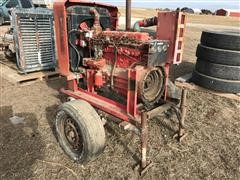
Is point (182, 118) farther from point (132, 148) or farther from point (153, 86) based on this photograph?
point (132, 148)

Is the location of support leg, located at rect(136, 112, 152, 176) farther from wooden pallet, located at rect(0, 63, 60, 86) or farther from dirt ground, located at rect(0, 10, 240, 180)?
wooden pallet, located at rect(0, 63, 60, 86)

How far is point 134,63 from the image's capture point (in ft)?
10.2

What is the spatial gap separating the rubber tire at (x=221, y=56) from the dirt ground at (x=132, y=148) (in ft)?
2.46

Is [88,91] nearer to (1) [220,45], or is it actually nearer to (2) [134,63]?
(2) [134,63]

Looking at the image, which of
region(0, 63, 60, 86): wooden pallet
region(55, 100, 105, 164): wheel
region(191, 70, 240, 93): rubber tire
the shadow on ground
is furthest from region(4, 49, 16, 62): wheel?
region(191, 70, 240, 93): rubber tire

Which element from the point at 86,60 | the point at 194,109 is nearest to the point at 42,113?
the point at 86,60

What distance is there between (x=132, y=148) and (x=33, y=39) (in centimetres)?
384

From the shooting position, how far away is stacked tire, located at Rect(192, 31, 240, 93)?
4324 mm

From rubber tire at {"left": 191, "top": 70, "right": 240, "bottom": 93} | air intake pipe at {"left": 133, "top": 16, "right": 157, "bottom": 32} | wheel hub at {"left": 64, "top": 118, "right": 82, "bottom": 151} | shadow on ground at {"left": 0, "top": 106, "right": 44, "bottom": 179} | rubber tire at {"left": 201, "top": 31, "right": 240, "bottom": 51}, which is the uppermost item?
air intake pipe at {"left": 133, "top": 16, "right": 157, "bottom": 32}

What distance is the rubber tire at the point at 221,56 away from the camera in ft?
14.1

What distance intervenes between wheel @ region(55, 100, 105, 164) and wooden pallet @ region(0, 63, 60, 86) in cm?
290

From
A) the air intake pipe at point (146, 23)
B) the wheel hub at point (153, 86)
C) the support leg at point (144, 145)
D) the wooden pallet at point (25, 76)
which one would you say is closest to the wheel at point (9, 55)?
the wooden pallet at point (25, 76)

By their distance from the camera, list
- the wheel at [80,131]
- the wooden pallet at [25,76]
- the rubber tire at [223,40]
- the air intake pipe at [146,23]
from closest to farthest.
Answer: the wheel at [80,131]
the air intake pipe at [146,23]
the rubber tire at [223,40]
the wooden pallet at [25,76]

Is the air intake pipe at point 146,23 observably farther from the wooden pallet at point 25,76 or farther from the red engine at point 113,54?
the wooden pallet at point 25,76
